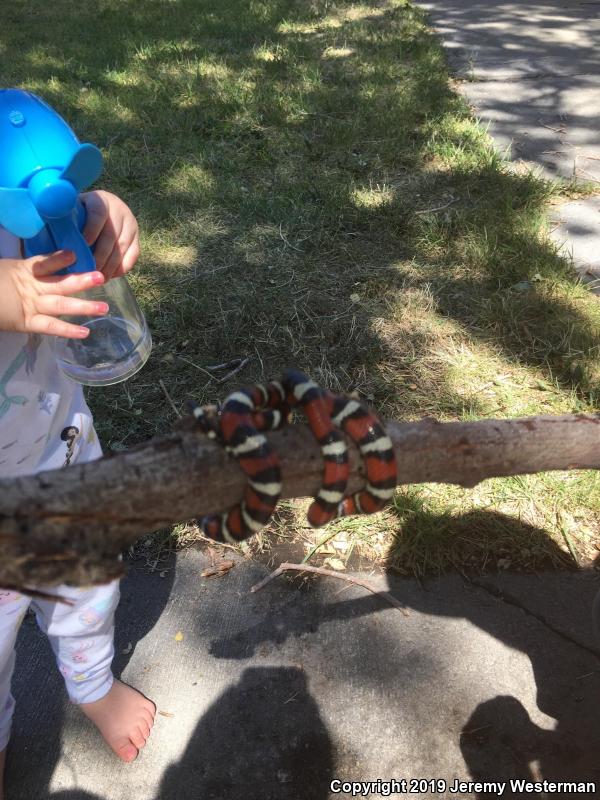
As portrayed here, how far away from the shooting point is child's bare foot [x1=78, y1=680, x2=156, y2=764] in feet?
7.77

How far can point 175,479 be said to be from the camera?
45.9 inches

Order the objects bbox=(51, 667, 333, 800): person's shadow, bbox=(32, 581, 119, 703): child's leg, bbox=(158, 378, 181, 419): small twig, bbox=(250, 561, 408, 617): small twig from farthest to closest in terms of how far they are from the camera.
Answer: bbox=(158, 378, 181, 419): small twig
bbox=(250, 561, 408, 617): small twig
bbox=(51, 667, 333, 800): person's shadow
bbox=(32, 581, 119, 703): child's leg

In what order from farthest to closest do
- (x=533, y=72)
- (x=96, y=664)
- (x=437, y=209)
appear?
(x=533, y=72) → (x=437, y=209) → (x=96, y=664)

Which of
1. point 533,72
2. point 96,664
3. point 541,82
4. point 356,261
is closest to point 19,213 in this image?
point 96,664

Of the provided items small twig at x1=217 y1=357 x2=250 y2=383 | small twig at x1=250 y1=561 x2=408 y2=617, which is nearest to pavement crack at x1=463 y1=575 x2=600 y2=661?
small twig at x1=250 y1=561 x2=408 y2=617

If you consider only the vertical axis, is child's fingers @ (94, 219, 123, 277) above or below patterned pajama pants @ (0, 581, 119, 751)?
above

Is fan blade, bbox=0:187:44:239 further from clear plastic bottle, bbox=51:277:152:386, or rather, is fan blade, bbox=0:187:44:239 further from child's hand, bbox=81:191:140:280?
clear plastic bottle, bbox=51:277:152:386

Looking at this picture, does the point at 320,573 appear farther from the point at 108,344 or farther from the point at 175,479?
the point at 175,479

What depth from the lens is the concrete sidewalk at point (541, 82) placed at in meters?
Answer: 4.86

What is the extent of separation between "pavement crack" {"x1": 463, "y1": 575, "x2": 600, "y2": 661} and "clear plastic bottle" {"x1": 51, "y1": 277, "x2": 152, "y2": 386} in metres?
1.84

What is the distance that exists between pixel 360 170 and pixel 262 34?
4368 mm

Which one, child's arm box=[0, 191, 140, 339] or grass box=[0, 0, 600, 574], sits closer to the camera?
child's arm box=[0, 191, 140, 339]

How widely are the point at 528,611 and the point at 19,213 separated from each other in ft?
8.38

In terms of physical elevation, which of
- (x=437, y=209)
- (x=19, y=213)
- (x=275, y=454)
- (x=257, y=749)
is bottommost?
(x=257, y=749)
